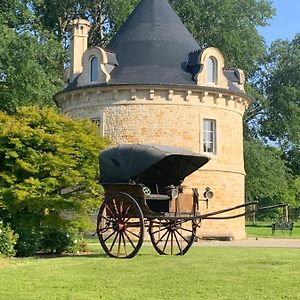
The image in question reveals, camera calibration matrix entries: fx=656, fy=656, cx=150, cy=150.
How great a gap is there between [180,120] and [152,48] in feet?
12.8

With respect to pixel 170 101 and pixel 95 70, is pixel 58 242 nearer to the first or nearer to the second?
pixel 170 101

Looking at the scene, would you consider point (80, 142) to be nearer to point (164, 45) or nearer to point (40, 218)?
point (40, 218)

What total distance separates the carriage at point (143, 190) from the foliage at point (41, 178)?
2.70 m

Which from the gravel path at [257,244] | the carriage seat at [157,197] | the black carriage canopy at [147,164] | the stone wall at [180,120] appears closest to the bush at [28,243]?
the black carriage canopy at [147,164]

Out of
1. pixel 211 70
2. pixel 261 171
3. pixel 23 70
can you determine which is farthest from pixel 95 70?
pixel 261 171

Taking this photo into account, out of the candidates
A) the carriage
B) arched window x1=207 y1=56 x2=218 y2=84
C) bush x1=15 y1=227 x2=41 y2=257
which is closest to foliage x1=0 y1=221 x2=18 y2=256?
bush x1=15 y1=227 x2=41 y2=257

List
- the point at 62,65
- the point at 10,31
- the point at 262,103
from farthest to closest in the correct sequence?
the point at 262,103 < the point at 62,65 < the point at 10,31

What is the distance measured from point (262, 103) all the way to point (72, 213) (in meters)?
27.9

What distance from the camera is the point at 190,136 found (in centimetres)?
2962

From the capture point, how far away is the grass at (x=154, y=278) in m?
10.3

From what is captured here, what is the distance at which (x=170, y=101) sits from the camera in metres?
29.3

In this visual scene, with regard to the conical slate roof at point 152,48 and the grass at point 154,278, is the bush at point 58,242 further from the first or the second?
the conical slate roof at point 152,48

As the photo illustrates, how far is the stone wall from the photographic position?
29.3 metres

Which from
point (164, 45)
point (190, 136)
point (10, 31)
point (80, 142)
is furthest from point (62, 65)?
point (80, 142)
